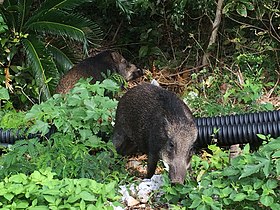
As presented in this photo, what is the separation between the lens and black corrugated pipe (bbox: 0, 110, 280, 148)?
589 centimetres

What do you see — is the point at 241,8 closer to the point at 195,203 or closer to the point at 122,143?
the point at 122,143

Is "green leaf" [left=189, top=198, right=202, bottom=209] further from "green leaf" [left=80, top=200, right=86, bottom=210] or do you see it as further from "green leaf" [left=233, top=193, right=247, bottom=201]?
"green leaf" [left=80, top=200, right=86, bottom=210]

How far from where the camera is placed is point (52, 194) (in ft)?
12.2

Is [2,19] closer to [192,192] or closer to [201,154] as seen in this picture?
[201,154]

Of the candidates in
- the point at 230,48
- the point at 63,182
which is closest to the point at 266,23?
the point at 230,48

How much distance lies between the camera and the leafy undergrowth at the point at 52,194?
3.69m

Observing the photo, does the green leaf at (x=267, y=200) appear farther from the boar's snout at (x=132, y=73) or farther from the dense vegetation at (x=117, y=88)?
the boar's snout at (x=132, y=73)

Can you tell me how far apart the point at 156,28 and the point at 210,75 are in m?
1.66

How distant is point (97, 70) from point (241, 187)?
396 centimetres

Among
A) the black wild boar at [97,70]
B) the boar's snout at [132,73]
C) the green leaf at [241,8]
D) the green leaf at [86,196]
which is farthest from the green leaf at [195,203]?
the boar's snout at [132,73]

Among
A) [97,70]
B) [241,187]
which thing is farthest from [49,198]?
[97,70]

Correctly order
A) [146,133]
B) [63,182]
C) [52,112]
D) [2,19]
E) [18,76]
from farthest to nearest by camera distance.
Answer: [18,76], [2,19], [146,133], [52,112], [63,182]

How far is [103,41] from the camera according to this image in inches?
398

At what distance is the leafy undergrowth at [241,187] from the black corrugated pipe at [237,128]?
1392mm
